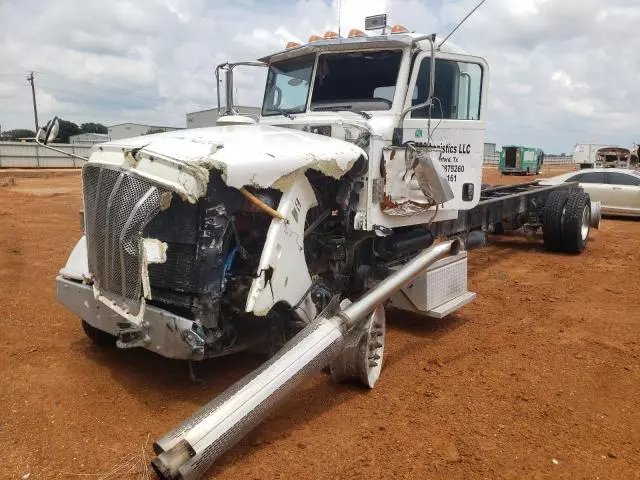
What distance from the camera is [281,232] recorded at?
3840 millimetres

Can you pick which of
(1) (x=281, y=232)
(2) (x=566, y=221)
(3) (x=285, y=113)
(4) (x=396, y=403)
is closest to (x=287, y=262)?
(1) (x=281, y=232)

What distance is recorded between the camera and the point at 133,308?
12.8 ft

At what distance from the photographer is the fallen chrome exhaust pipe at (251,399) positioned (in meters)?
2.96

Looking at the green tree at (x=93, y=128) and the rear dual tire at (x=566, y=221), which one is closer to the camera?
the rear dual tire at (x=566, y=221)

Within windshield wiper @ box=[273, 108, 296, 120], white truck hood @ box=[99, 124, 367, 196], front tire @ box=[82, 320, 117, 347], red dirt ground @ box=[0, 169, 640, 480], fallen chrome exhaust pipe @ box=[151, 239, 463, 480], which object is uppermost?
windshield wiper @ box=[273, 108, 296, 120]

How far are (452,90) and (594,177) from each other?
12.2 m

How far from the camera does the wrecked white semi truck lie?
3.59 metres

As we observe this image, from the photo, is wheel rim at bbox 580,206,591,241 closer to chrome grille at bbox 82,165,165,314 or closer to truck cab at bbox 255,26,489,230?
truck cab at bbox 255,26,489,230

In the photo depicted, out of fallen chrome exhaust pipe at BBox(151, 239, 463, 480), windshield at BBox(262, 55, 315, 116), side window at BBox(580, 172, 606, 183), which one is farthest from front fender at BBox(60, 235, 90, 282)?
side window at BBox(580, 172, 606, 183)

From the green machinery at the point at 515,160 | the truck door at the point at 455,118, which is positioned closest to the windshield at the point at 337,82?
the truck door at the point at 455,118

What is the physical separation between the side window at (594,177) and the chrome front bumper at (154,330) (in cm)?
1549

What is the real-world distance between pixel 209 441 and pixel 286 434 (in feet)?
2.66

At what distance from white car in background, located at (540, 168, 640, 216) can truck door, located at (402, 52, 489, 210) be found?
1037 centimetres

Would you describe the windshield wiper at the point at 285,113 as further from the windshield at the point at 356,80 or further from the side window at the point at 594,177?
the side window at the point at 594,177
